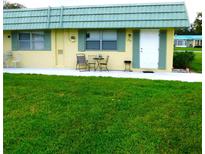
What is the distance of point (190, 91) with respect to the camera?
8281mm

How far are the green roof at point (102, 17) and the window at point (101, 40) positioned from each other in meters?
0.60

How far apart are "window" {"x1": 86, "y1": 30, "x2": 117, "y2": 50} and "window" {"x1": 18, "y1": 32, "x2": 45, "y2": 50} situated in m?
2.66

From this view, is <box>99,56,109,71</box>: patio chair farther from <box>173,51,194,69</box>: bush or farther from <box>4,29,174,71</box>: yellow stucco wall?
<box>173,51,194,69</box>: bush

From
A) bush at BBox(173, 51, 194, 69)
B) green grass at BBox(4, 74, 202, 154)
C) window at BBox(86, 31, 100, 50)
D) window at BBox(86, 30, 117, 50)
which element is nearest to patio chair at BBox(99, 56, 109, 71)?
window at BBox(86, 30, 117, 50)

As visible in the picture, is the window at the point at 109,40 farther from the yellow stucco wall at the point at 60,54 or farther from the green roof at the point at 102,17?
the green roof at the point at 102,17

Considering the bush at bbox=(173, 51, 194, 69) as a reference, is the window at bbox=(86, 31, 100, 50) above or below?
above

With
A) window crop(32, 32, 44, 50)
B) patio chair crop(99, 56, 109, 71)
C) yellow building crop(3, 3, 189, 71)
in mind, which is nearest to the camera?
yellow building crop(3, 3, 189, 71)

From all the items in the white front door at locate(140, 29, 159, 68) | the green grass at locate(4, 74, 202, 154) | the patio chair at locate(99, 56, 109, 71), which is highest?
the white front door at locate(140, 29, 159, 68)

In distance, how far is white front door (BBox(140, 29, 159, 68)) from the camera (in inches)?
553

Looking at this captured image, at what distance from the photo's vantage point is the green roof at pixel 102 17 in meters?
13.6

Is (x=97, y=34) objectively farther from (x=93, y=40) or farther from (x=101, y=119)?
(x=101, y=119)

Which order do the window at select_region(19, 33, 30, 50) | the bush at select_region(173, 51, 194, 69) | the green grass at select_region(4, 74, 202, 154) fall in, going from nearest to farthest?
the green grass at select_region(4, 74, 202, 154) < the bush at select_region(173, 51, 194, 69) < the window at select_region(19, 33, 30, 50)

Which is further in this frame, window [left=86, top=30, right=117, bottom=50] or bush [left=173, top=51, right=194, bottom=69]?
bush [left=173, top=51, right=194, bottom=69]

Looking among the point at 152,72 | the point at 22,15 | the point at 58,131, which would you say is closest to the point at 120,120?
the point at 58,131
